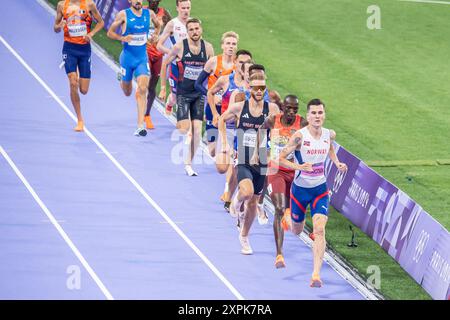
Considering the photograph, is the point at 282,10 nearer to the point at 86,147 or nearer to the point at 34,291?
the point at 86,147

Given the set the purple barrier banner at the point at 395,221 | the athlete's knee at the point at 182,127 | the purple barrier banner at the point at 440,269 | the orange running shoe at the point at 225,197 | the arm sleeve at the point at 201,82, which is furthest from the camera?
the athlete's knee at the point at 182,127

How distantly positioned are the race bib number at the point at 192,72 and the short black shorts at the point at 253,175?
3627 millimetres

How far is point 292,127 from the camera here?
17000mm

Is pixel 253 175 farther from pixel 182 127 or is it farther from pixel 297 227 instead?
pixel 182 127

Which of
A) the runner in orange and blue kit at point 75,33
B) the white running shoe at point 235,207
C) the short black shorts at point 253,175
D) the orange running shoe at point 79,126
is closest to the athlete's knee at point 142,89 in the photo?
the runner in orange and blue kit at point 75,33

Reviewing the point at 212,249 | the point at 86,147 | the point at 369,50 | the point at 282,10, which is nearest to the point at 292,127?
the point at 212,249

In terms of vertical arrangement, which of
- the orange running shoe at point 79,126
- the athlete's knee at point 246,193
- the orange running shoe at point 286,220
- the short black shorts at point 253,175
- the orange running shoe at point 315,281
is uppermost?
the short black shorts at point 253,175

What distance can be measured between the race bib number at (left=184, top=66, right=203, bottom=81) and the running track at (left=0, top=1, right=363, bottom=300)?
59.9 inches

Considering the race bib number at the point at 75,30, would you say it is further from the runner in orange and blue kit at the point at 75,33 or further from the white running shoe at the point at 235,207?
the white running shoe at the point at 235,207

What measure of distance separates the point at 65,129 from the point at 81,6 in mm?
2186

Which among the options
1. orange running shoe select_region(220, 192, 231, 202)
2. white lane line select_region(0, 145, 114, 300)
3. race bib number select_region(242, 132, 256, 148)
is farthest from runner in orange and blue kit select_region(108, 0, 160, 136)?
race bib number select_region(242, 132, 256, 148)

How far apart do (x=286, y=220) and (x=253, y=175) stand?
2.48 ft

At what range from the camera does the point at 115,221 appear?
725 inches

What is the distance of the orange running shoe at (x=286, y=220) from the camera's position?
17.0m
